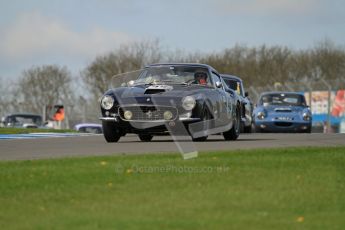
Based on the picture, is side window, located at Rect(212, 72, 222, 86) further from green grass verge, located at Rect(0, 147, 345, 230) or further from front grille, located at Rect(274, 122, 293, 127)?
front grille, located at Rect(274, 122, 293, 127)

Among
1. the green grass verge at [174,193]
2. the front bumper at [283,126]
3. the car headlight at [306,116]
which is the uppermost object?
the green grass verge at [174,193]

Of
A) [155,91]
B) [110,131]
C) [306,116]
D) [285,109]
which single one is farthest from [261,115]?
[155,91]

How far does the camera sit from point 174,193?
8.67 metres

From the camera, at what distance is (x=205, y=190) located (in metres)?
8.81

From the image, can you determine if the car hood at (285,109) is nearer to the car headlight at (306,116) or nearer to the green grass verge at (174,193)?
the car headlight at (306,116)

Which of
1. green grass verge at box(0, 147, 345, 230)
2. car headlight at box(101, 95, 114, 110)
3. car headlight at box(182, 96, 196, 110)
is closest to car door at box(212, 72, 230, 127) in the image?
car headlight at box(182, 96, 196, 110)

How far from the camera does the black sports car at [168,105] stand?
15.0m

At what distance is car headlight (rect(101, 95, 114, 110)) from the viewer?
1516 cm

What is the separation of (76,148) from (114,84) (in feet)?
12.9

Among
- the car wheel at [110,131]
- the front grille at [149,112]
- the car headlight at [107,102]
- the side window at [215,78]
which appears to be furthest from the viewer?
the side window at [215,78]

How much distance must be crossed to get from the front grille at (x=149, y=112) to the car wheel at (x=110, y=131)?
565 millimetres

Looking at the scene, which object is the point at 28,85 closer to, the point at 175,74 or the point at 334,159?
the point at 175,74

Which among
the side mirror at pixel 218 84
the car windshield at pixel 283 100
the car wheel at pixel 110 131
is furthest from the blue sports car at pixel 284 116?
the car wheel at pixel 110 131

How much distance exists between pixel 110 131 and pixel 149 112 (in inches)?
44.1
